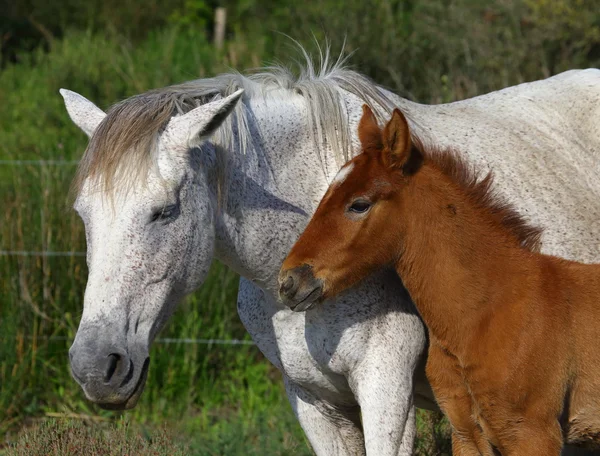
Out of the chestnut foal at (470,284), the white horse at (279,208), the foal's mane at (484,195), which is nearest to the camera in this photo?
the white horse at (279,208)

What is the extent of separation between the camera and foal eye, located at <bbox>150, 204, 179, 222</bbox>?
9.97 feet

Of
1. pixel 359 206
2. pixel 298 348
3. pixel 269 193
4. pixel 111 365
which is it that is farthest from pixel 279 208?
pixel 111 365

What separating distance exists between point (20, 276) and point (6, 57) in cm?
818

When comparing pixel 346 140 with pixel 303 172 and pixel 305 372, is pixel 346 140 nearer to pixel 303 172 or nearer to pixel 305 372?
pixel 303 172

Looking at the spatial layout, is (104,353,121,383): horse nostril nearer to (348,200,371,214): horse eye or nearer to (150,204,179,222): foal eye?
(150,204,179,222): foal eye

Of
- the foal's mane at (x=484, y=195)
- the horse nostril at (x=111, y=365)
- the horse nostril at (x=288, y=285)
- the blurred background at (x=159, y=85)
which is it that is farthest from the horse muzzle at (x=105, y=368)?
the foal's mane at (x=484, y=195)

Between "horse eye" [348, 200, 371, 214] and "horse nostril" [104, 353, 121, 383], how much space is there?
101 centimetres

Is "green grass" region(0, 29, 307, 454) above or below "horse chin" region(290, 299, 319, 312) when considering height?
below

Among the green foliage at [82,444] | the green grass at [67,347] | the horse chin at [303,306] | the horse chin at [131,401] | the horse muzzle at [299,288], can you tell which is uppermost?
the horse muzzle at [299,288]

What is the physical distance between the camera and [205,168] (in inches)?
126

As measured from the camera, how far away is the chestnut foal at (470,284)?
331 cm

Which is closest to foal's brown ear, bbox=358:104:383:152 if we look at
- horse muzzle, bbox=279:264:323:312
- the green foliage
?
horse muzzle, bbox=279:264:323:312

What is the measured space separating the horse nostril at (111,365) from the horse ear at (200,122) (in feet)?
2.42

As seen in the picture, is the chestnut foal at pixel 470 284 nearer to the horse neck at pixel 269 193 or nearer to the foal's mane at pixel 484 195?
the foal's mane at pixel 484 195
